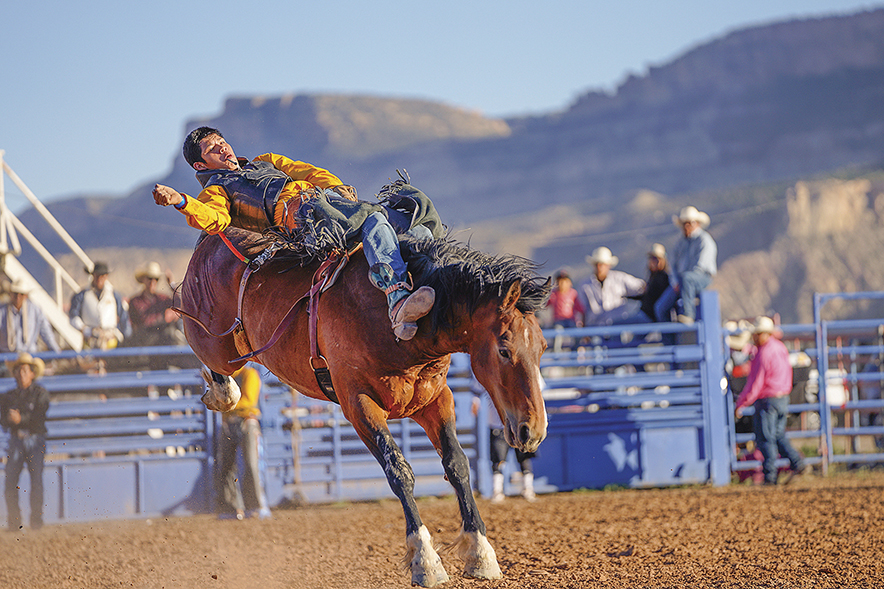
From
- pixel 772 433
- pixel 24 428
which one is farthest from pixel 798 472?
pixel 24 428

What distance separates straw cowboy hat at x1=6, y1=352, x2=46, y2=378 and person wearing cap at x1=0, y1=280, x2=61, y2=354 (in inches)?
21.2

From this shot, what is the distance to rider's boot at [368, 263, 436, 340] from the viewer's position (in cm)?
420

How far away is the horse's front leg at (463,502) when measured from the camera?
4441 mm

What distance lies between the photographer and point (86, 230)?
87.2 meters

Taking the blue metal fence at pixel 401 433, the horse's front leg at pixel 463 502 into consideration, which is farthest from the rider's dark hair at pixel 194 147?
the blue metal fence at pixel 401 433

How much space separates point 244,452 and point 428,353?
531 cm

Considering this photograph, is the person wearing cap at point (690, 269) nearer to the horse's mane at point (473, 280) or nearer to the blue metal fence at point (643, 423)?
the blue metal fence at point (643, 423)

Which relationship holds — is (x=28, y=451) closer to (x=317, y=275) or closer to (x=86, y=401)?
(x=86, y=401)

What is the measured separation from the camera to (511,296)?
4.21 m

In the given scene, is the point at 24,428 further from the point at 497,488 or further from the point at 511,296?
the point at 511,296

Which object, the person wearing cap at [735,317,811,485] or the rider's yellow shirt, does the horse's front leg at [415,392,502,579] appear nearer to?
the rider's yellow shirt

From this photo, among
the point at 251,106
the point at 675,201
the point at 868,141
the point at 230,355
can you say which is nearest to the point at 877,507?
the point at 230,355

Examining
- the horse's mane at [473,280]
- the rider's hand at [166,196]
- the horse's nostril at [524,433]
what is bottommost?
the horse's nostril at [524,433]

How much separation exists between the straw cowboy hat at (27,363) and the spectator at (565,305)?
5.41 metres
